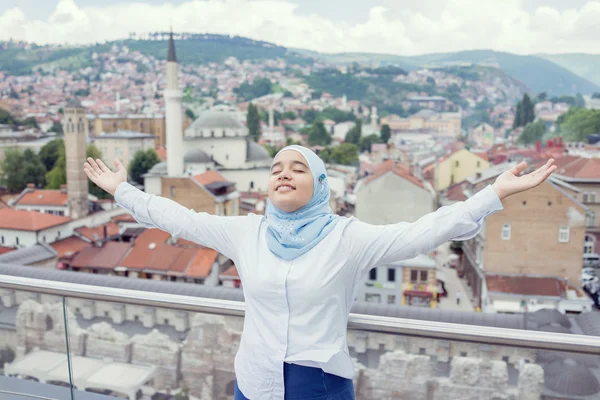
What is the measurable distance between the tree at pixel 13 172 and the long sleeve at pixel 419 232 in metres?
37.1

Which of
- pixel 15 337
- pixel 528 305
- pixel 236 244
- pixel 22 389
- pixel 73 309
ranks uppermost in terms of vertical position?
pixel 236 244

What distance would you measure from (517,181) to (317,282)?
1.42ft

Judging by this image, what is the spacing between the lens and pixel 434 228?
1150mm

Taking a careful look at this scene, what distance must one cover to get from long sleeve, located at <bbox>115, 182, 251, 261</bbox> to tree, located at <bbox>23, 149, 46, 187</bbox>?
36.8m

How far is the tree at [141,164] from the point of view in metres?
36.5

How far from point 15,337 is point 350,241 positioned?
1385mm

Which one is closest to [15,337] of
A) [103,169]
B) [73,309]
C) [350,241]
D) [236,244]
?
[73,309]

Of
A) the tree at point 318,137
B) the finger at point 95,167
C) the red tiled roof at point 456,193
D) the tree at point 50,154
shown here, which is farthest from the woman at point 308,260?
the tree at point 318,137

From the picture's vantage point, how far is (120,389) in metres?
1.95

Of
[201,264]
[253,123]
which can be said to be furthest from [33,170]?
[253,123]

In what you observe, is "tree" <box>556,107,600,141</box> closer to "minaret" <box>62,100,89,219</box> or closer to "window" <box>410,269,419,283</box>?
"window" <box>410,269,419,283</box>

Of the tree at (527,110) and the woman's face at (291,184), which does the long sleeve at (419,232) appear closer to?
the woman's face at (291,184)

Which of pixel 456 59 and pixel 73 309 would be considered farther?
pixel 456 59

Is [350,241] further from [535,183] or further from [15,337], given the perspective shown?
[15,337]
